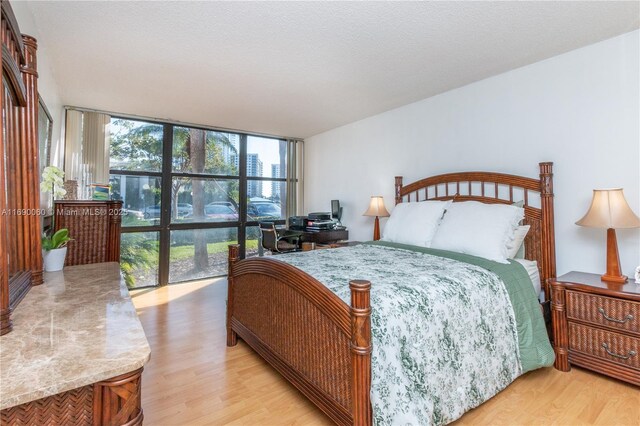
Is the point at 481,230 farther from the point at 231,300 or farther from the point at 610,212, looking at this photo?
the point at 231,300

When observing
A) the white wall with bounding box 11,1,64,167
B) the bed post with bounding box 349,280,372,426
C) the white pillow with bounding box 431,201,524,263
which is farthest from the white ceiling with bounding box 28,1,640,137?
the bed post with bounding box 349,280,372,426

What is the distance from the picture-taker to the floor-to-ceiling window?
434 centimetres

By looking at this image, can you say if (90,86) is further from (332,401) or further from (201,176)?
(332,401)

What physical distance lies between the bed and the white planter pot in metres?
1.15

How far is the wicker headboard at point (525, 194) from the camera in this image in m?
2.60

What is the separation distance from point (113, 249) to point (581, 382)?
3250 mm

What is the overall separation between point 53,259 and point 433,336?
2037 millimetres

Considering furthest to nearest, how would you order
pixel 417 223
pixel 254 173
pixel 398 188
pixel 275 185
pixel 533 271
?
pixel 275 185 → pixel 254 173 → pixel 398 188 → pixel 417 223 → pixel 533 271

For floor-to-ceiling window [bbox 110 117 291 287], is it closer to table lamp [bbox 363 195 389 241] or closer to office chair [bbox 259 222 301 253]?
office chair [bbox 259 222 301 253]

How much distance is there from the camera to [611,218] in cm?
212

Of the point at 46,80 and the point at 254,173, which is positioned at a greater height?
the point at 46,80

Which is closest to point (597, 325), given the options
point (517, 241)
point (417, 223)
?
point (517, 241)

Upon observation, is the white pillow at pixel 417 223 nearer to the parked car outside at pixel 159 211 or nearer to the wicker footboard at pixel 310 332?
the wicker footboard at pixel 310 332

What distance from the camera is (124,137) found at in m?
4.29
